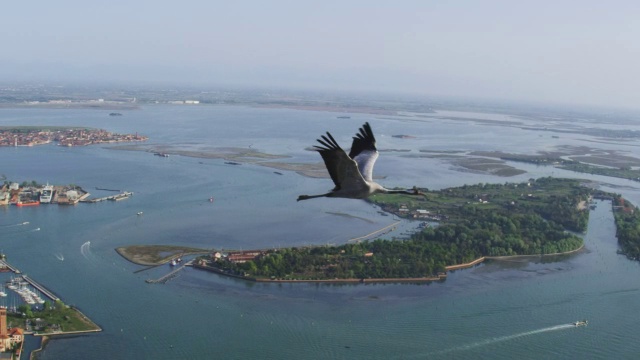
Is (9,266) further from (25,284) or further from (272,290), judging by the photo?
(272,290)

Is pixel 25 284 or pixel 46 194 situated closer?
pixel 25 284

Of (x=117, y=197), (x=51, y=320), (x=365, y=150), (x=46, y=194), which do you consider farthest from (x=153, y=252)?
(x=365, y=150)

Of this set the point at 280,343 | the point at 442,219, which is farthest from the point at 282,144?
the point at 280,343

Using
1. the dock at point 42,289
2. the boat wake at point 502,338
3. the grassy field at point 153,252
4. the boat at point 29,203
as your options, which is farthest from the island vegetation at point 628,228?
the boat at point 29,203

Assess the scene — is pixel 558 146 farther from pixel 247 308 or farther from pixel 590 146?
pixel 247 308

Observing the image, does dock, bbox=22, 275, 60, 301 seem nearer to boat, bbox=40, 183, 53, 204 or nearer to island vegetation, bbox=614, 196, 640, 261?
boat, bbox=40, 183, 53, 204

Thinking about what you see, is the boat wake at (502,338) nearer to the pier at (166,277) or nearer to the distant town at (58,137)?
the pier at (166,277)

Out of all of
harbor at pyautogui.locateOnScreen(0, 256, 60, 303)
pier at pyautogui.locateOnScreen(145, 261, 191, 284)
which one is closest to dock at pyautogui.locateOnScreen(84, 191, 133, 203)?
harbor at pyautogui.locateOnScreen(0, 256, 60, 303)
